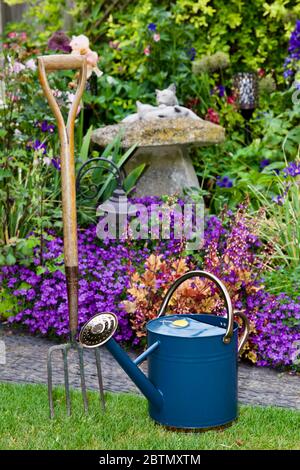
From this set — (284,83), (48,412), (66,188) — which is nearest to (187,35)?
(284,83)

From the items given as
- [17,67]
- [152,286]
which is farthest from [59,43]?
[152,286]

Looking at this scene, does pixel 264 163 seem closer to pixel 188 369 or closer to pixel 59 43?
pixel 59 43

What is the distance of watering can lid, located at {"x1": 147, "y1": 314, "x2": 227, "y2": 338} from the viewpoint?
3012mm

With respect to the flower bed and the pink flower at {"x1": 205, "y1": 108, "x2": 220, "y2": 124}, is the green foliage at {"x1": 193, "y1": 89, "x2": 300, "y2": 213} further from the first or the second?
the flower bed

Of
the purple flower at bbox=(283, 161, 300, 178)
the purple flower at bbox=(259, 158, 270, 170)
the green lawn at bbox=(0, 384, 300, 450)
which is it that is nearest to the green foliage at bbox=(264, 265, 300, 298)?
the purple flower at bbox=(283, 161, 300, 178)

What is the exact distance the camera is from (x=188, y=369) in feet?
9.75

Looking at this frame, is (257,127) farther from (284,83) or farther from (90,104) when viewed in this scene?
(90,104)

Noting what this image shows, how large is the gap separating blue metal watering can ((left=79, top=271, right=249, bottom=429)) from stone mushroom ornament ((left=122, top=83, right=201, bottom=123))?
99.6 inches

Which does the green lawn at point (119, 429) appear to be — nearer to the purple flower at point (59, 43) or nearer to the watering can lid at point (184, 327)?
the watering can lid at point (184, 327)

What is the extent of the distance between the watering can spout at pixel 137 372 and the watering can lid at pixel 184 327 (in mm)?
84

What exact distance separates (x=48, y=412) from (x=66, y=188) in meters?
0.92

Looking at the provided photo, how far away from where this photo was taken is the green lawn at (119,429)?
2918 millimetres

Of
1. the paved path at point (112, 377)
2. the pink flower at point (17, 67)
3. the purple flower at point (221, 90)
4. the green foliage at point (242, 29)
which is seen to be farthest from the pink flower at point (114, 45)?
the paved path at point (112, 377)

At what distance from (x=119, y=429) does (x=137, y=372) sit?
0.26 m
